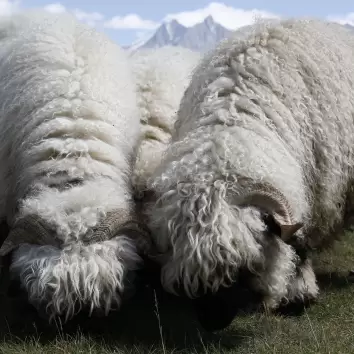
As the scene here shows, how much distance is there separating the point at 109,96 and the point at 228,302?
202 centimetres

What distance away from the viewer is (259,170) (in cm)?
434

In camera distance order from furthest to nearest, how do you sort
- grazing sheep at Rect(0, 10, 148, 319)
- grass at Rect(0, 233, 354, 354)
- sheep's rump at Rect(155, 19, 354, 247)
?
sheep's rump at Rect(155, 19, 354, 247) → grazing sheep at Rect(0, 10, 148, 319) → grass at Rect(0, 233, 354, 354)

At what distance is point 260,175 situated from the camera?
14.2 ft

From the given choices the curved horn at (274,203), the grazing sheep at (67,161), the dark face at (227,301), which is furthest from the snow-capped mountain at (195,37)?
the dark face at (227,301)

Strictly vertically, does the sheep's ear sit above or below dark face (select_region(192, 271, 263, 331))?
above

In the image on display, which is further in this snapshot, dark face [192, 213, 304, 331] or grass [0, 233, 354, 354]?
dark face [192, 213, 304, 331]

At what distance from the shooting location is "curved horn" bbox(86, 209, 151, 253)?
14.0ft

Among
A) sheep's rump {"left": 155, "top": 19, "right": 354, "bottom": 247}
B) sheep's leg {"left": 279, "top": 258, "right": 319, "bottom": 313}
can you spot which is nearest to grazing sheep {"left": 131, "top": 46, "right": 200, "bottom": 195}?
sheep's rump {"left": 155, "top": 19, "right": 354, "bottom": 247}

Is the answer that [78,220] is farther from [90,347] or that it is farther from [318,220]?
[318,220]

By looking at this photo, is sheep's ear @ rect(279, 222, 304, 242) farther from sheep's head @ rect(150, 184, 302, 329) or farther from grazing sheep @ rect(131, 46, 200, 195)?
grazing sheep @ rect(131, 46, 200, 195)

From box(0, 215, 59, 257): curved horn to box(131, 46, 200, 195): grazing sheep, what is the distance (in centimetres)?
90

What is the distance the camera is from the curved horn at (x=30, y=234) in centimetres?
425

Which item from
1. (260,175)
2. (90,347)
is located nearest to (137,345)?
(90,347)

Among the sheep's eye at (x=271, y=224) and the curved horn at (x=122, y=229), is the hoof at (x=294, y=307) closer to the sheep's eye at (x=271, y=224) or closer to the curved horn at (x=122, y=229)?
the sheep's eye at (x=271, y=224)
